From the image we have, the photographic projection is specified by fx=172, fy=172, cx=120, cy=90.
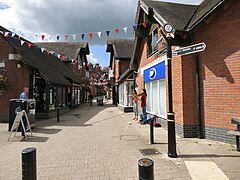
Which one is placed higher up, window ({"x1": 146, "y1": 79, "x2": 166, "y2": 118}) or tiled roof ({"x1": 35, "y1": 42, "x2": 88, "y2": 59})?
tiled roof ({"x1": 35, "y1": 42, "x2": 88, "y2": 59})

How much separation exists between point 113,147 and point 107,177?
2.02m

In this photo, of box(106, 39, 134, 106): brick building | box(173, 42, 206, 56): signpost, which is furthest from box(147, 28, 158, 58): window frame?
box(173, 42, 206, 56): signpost

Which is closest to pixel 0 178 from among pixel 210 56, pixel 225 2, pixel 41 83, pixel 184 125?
pixel 184 125

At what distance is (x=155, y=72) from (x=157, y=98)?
1.39m

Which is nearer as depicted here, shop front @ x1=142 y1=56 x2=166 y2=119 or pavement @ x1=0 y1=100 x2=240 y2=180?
pavement @ x1=0 y1=100 x2=240 y2=180

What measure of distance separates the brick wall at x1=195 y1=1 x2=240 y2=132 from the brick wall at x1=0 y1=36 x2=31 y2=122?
10.3 m

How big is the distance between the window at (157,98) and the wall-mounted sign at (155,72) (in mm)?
262

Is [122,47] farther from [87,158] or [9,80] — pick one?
[87,158]

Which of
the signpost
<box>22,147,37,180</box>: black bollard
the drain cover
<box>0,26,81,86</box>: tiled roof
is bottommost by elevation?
the drain cover

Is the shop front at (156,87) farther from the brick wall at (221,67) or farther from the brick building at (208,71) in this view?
the brick wall at (221,67)

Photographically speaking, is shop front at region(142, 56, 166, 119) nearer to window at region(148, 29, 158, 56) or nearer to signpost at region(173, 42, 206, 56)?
window at region(148, 29, 158, 56)

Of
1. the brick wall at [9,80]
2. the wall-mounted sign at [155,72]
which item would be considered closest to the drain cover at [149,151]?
the wall-mounted sign at [155,72]

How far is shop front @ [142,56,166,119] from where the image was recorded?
27.4ft

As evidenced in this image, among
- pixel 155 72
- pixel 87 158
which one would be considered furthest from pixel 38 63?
pixel 87 158
